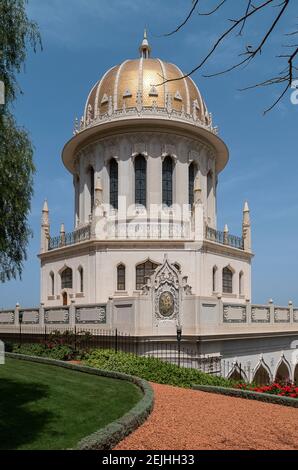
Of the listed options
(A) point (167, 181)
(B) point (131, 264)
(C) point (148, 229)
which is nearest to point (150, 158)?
(A) point (167, 181)

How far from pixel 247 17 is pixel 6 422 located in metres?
8.06

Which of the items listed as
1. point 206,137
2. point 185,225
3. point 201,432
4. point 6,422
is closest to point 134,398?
point 201,432

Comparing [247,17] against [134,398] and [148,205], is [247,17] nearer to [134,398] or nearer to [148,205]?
[134,398]

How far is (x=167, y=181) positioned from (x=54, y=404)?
2455 centimetres

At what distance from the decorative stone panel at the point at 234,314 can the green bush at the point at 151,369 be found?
5.08m

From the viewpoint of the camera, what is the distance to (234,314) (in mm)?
23781

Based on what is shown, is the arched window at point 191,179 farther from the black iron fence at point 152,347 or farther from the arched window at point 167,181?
the black iron fence at point 152,347

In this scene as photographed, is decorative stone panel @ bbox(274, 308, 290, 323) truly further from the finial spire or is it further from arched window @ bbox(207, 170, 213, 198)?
the finial spire

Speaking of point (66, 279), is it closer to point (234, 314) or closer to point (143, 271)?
point (143, 271)

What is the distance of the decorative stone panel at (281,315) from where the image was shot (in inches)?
1110

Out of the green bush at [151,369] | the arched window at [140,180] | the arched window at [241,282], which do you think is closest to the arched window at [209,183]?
the arched window at [140,180]

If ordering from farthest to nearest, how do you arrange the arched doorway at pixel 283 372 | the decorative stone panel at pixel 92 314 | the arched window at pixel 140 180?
the arched window at pixel 140 180 → the arched doorway at pixel 283 372 → the decorative stone panel at pixel 92 314

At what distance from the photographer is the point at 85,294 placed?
30750 mm
